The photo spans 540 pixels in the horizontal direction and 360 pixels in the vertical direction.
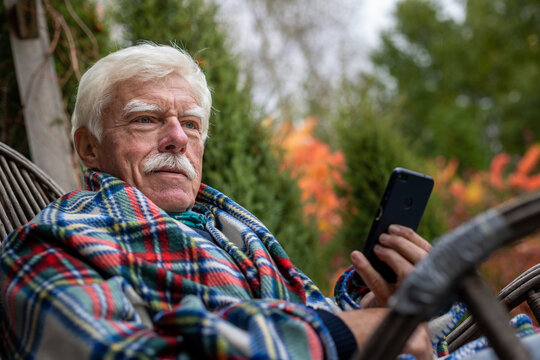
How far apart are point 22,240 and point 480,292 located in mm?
1082

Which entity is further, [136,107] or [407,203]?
[136,107]

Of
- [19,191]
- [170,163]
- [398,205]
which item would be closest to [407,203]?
[398,205]

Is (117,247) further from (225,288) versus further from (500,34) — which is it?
(500,34)

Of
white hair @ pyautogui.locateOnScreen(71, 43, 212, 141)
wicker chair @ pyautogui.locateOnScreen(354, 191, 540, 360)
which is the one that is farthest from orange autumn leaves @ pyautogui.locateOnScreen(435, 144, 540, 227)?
wicker chair @ pyautogui.locateOnScreen(354, 191, 540, 360)

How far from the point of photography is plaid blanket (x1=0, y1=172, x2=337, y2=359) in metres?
1.01

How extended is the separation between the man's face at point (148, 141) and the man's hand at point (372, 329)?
0.82 m

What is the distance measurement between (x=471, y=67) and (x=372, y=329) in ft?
66.3

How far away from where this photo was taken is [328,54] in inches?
543

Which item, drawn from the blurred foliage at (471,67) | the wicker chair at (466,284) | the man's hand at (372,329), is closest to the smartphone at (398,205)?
the man's hand at (372,329)

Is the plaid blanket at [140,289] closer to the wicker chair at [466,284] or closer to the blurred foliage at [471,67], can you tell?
the wicker chair at [466,284]

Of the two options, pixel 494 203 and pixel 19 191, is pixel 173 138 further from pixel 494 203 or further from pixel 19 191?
pixel 494 203

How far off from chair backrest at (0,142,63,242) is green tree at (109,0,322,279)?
1.09 m

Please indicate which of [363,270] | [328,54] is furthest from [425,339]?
[328,54]

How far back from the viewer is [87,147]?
192 centimetres
